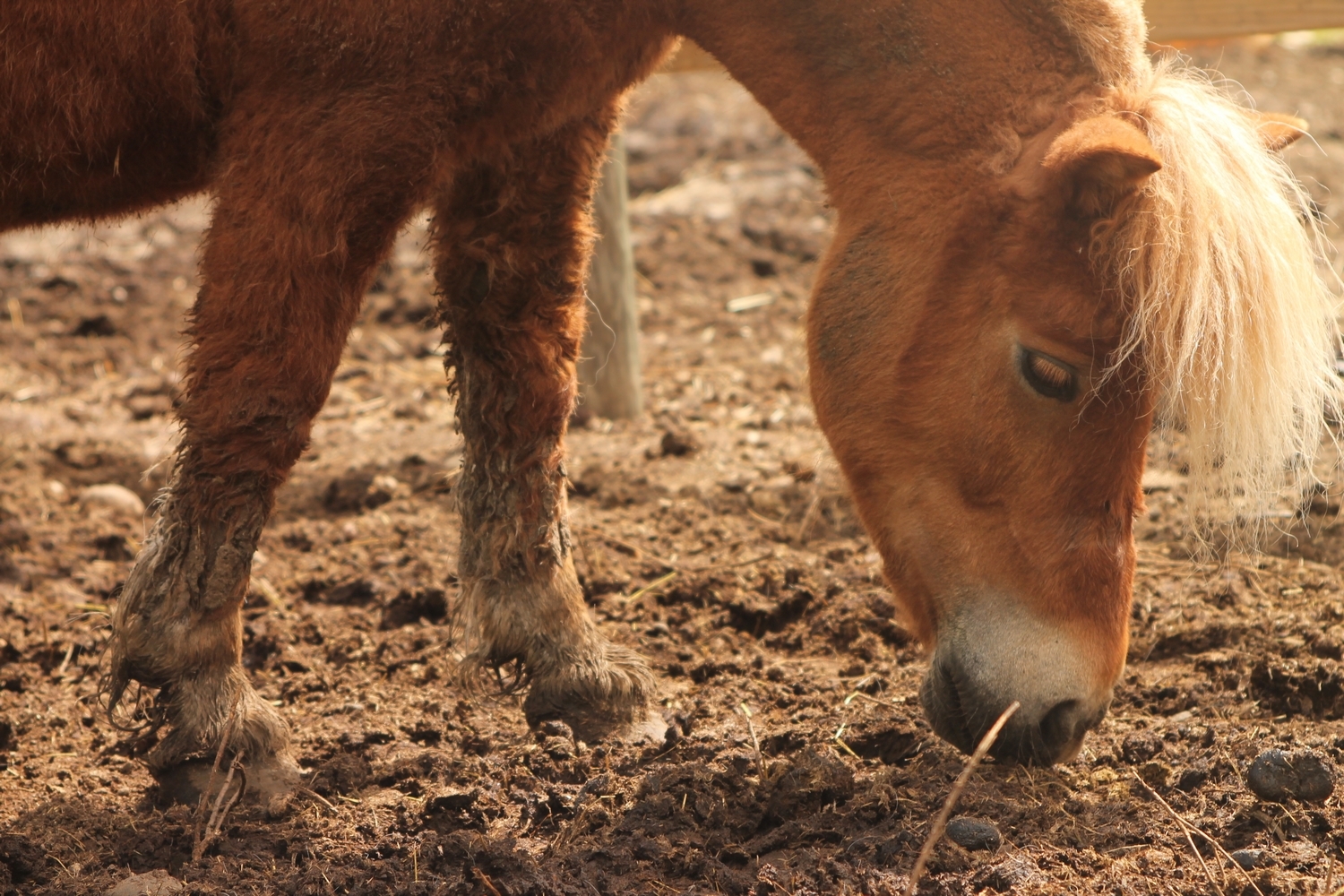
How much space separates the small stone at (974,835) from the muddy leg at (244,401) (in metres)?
1.55

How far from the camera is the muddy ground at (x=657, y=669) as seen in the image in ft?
8.41

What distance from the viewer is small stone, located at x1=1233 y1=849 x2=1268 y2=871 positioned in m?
2.48

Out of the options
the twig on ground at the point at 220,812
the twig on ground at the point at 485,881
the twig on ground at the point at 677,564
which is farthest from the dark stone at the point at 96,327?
the twig on ground at the point at 485,881

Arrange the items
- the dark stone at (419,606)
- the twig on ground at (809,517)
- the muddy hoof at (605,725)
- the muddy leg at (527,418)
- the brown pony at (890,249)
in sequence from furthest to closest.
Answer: the twig on ground at (809,517)
the dark stone at (419,606)
the muddy leg at (527,418)
the muddy hoof at (605,725)
the brown pony at (890,249)

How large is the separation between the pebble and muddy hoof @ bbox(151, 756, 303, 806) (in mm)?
2202

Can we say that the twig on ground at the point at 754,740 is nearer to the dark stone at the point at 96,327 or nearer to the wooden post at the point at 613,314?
the wooden post at the point at 613,314

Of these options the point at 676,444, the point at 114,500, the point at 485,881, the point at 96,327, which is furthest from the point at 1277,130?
the point at 96,327

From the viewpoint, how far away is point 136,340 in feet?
20.1

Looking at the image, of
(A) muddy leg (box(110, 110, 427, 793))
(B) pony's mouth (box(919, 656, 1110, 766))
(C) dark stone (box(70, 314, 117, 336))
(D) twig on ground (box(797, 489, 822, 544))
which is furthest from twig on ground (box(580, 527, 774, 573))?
(C) dark stone (box(70, 314, 117, 336))

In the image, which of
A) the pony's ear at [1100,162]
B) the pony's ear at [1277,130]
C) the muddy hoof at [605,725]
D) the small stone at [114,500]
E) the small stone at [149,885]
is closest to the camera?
the pony's ear at [1100,162]

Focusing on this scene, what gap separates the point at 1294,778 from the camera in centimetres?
269

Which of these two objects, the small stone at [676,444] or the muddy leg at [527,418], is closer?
the muddy leg at [527,418]

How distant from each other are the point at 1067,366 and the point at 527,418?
4.85 ft

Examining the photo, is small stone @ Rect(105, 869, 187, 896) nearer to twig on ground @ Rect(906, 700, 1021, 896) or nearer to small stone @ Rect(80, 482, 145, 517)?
twig on ground @ Rect(906, 700, 1021, 896)
